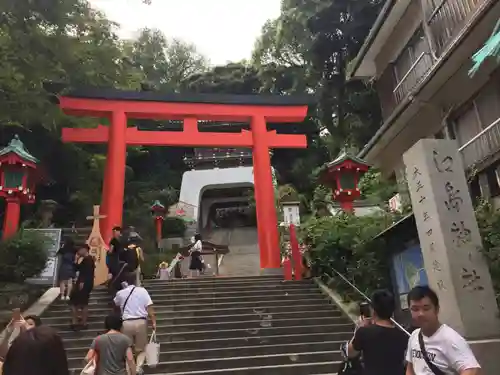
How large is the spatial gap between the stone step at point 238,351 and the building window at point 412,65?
660cm

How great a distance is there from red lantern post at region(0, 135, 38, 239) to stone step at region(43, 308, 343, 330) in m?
4.59

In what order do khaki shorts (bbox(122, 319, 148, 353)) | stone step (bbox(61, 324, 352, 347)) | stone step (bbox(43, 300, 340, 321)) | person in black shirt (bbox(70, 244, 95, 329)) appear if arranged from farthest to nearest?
1. stone step (bbox(43, 300, 340, 321))
2. stone step (bbox(61, 324, 352, 347))
3. person in black shirt (bbox(70, 244, 95, 329))
4. khaki shorts (bbox(122, 319, 148, 353))

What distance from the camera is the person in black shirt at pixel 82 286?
7063 millimetres

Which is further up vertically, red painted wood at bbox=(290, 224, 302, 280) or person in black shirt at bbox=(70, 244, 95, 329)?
red painted wood at bbox=(290, 224, 302, 280)

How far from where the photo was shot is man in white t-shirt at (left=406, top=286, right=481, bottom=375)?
2172mm

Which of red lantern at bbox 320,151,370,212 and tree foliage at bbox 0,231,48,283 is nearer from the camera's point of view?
tree foliage at bbox 0,231,48,283

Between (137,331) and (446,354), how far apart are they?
387 centimetres

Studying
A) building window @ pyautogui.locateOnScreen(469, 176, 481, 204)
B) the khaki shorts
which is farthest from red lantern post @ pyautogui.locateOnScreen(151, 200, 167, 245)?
the khaki shorts

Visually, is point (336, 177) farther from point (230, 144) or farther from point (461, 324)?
point (461, 324)

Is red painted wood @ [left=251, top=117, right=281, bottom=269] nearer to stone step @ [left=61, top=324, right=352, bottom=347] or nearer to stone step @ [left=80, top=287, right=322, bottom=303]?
stone step @ [left=80, top=287, right=322, bottom=303]

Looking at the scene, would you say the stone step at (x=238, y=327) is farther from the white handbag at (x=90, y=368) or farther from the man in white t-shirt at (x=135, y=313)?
the white handbag at (x=90, y=368)

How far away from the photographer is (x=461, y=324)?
4590mm

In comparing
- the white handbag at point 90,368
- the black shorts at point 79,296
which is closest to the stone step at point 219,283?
the black shorts at point 79,296

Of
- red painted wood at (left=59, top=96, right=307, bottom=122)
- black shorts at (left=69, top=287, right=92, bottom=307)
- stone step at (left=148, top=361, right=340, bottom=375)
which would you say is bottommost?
stone step at (left=148, top=361, right=340, bottom=375)
